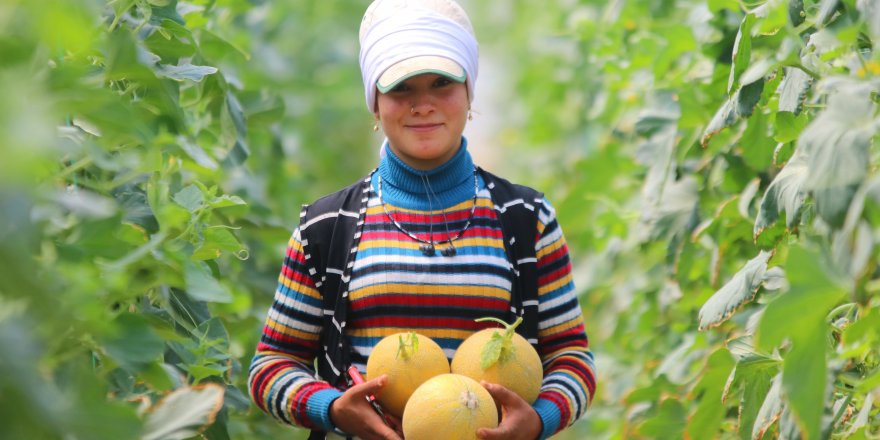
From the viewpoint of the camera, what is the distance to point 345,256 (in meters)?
2.39

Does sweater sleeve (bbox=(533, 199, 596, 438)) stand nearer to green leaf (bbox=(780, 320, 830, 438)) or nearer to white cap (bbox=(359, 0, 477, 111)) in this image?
white cap (bbox=(359, 0, 477, 111))

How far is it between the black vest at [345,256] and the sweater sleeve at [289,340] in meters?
0.02

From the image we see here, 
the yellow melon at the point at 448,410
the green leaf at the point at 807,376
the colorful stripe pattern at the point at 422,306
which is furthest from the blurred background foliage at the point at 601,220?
the yellow melon at the point at 448,410

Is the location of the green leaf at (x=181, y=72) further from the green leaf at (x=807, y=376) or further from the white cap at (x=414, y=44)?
the green leaf at (x=807, y=376)

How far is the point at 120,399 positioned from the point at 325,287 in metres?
0.56

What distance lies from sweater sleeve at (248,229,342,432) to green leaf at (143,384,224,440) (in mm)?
583

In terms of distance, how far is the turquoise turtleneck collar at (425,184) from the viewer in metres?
2.42

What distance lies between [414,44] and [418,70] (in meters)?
0.07

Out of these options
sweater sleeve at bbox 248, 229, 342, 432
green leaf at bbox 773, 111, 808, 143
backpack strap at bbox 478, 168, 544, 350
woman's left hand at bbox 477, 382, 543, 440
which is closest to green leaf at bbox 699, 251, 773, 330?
green leaf at bbox 773, 111, 808, 143

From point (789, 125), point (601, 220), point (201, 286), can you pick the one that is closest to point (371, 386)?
point (201, 286)

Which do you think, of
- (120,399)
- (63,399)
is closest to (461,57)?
(120,399)

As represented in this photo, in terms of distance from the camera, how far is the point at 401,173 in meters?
2.44

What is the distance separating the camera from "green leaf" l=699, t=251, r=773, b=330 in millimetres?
2299

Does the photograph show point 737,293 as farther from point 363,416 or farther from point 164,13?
point 164,13
